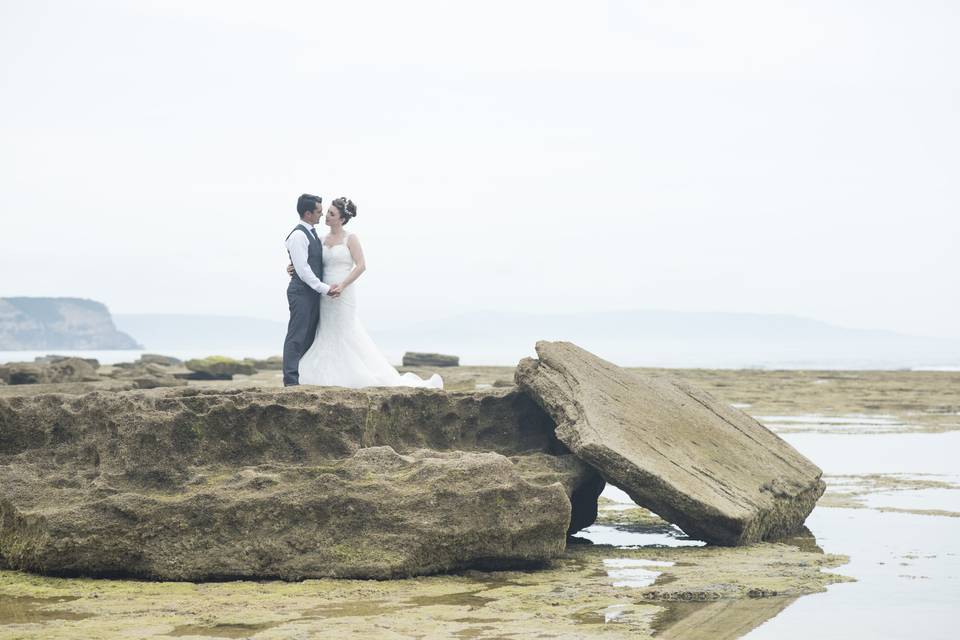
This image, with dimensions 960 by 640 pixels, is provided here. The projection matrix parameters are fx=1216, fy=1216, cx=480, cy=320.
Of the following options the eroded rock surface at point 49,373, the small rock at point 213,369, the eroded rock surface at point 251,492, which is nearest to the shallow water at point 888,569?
the eroded rock surface at point 251,492

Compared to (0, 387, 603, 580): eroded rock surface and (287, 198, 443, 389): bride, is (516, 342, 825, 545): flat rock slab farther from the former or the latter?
(287, 198, 443, 389): bride

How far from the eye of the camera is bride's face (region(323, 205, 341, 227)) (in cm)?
1262

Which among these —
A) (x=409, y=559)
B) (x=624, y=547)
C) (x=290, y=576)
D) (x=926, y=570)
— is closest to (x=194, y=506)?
(x=290, y=576)

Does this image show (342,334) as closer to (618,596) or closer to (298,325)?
(298,325)

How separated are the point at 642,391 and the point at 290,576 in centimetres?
412

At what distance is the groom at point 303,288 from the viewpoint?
12.3 m

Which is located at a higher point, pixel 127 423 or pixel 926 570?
pixel 127 423

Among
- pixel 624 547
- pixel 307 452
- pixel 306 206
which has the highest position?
pixel 306 206

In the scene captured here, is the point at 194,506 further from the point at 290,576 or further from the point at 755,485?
the point at 755,485

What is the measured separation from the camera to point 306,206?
12672 millimetres

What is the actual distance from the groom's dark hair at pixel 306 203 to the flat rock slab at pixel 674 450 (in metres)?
3.48

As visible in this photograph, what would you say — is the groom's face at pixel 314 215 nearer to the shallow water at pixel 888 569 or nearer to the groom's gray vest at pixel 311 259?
the groom's gray vest at pixel 311 259

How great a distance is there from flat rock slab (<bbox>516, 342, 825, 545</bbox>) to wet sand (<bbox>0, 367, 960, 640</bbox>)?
11.4 inches

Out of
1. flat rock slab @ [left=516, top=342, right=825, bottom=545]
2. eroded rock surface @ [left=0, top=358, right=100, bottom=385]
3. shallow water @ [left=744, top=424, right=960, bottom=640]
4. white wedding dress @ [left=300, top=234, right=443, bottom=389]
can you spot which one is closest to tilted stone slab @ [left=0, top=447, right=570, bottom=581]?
flat rock slab @ [left=516, top=342, right=825, bottom=545]
